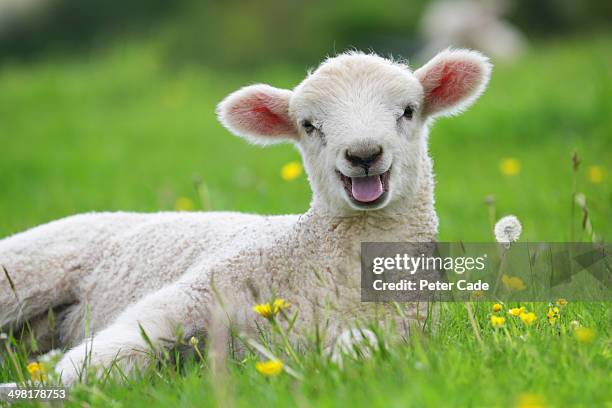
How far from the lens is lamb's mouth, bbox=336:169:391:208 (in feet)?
12.4

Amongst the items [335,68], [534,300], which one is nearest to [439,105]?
[335,68]

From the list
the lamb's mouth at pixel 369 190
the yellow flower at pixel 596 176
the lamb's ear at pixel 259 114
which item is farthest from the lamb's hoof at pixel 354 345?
the yellow flower at pixel 596 176

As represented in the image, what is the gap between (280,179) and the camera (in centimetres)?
961

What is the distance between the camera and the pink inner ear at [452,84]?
14.0ft

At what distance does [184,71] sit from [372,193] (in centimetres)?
1275

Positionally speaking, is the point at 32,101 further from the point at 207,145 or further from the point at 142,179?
the point at 142,179

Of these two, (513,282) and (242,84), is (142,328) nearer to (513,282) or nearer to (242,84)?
(513,282)

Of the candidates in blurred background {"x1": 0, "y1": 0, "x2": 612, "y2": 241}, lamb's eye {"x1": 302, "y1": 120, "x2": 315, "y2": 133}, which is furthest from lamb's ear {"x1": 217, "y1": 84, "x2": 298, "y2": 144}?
blurred background {"x1": 0, "y1": 0, "x2": 612, "y2": 241}

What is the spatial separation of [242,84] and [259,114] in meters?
10.9

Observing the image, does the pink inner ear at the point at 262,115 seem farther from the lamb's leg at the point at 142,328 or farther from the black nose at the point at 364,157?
the lamb's leg at the point at 142,328

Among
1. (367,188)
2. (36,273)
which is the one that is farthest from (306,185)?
(367,188)

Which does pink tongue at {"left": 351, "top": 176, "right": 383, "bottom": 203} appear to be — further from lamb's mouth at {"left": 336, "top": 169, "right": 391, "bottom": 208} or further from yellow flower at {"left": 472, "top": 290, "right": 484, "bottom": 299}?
yellow flower at {"left": 472, "top": 290, "right": 484, "bottom": 299}

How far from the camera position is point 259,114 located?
4.38 metres

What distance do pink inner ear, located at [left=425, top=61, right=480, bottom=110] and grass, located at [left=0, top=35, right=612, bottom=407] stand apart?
96 cm
